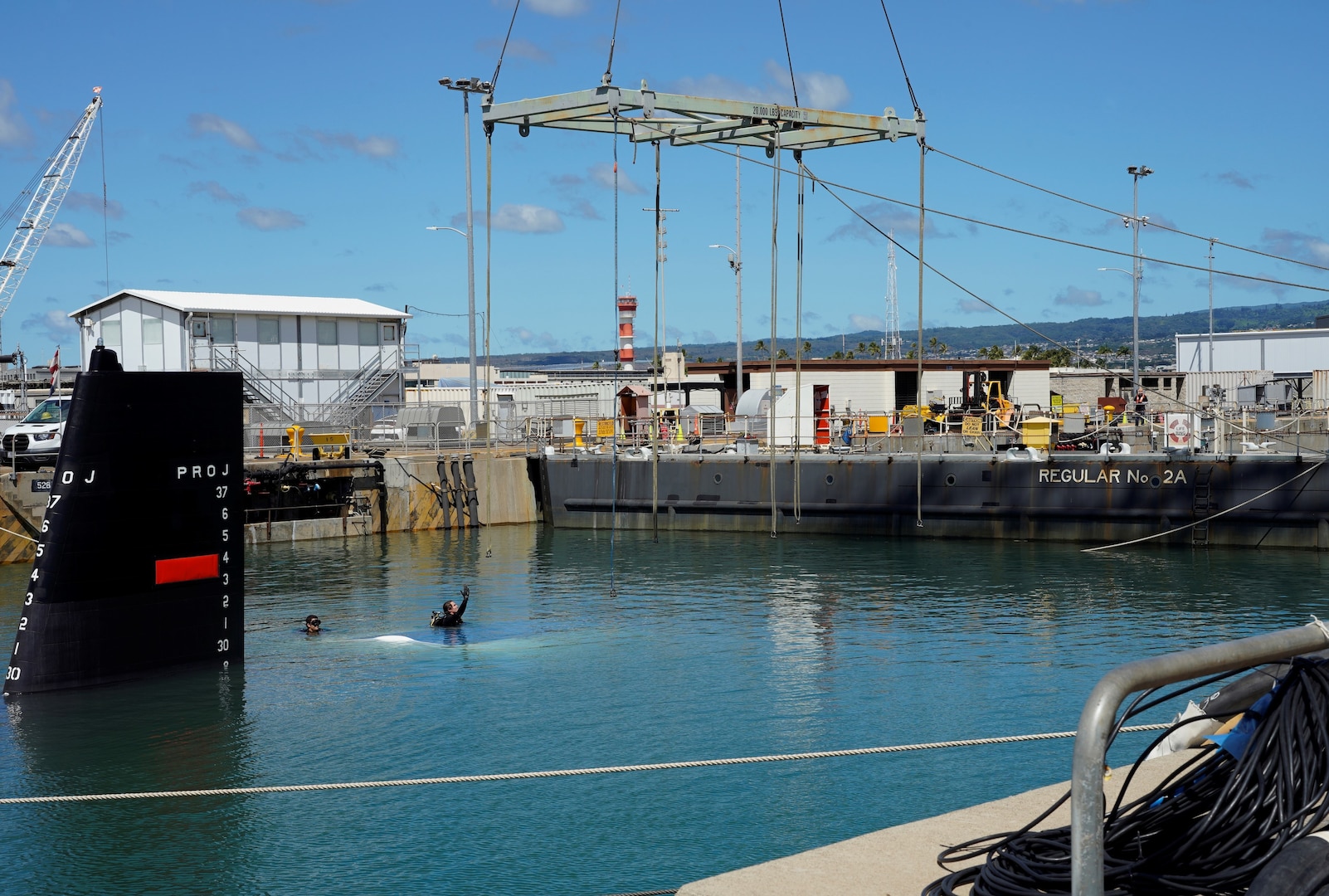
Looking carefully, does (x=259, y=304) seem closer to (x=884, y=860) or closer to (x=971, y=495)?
(x=971, y=495)

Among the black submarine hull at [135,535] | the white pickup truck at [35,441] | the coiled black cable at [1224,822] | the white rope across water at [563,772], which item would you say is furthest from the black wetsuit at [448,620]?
the coiled black cable at [1224,822]

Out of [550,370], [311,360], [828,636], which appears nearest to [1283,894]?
[828,636]

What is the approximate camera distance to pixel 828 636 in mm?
26000

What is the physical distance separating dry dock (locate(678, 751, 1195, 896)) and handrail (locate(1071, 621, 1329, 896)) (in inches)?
64.2

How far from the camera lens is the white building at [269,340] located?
5472 cm

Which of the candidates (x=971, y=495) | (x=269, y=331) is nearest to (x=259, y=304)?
(x=269, y=331)

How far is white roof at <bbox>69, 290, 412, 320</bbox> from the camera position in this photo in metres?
54.8

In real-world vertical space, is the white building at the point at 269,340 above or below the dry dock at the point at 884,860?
above

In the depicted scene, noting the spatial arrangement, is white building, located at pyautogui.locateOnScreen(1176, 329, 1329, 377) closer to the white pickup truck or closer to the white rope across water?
the white pickup truck

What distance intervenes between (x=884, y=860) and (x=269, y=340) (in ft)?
175

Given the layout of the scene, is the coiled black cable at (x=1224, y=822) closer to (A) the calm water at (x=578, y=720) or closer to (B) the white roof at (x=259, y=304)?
(A) the calm water at (x=578, y=720)

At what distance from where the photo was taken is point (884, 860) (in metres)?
6.55

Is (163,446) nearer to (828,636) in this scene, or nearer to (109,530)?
(109,530)

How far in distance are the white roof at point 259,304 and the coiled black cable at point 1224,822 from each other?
53667 millimetres
